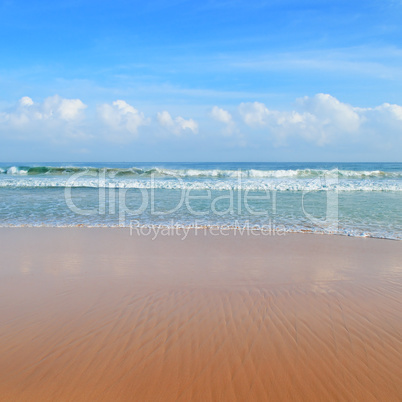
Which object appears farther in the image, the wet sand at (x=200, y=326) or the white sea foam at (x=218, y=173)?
the white sea foam at (x=218, y=173)

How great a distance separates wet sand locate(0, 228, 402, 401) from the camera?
7.88ft

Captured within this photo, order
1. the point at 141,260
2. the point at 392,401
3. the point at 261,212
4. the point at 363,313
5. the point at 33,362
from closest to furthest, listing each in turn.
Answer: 1. the point at 392,401
2. the point at 33,362
3. the point at 363,313
4. the point at 141,260
5. the point at 261,212

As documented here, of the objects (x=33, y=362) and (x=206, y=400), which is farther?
(x=33, y=362)

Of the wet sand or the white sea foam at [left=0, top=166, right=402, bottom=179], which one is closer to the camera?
the wet sand

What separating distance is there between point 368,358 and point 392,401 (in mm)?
476

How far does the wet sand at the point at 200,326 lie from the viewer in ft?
7.88

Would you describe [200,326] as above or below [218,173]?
below

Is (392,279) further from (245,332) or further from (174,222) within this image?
(174,222)

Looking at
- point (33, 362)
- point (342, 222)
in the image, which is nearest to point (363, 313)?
point (33, 362)

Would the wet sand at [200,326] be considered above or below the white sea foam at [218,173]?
below

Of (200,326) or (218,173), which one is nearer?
(200,326)

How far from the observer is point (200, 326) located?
3.24 meters

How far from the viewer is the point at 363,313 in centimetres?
353

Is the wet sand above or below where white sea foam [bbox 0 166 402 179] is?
below
